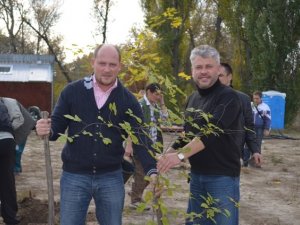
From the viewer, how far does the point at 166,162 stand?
9.15 ft

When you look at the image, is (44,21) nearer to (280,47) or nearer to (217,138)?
(280,47)

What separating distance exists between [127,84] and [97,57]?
0.65 meters

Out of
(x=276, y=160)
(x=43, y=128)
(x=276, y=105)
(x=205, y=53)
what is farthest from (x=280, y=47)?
(x=43, y=128)

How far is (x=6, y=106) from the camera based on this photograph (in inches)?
202

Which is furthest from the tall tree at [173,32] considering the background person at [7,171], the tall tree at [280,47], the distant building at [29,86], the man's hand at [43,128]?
the man's hand at [43,128]

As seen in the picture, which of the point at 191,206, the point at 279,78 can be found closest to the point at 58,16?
the point at 279,78

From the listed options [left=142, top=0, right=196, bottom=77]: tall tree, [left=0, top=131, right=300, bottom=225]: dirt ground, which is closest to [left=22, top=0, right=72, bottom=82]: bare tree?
[left=142, top=0, right=196, bottom=77]: tall tree

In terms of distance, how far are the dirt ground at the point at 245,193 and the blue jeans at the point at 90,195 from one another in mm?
316

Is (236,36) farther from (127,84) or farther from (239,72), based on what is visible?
(127,84)

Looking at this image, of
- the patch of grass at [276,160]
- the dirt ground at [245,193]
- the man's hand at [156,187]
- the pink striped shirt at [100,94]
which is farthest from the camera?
the patch of grass at [276,160]

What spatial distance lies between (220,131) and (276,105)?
60.4 ft

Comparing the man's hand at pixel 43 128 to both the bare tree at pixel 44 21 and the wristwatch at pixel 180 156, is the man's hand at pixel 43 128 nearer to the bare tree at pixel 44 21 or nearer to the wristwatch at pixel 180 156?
the wristwatch at pixel 180 156

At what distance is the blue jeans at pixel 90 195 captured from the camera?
10.1ft

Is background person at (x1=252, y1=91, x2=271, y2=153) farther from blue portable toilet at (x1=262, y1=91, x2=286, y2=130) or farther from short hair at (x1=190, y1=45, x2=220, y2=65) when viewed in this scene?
blue portable toilet at (x1=262, y1=91, x2=286, y2=130)
